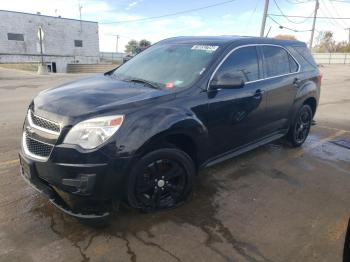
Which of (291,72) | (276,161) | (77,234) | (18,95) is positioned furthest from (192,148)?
(18,95)

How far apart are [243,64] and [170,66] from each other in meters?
0.96

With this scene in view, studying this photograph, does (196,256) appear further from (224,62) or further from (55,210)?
(224,62)

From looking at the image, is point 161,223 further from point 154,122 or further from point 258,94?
point 258,94

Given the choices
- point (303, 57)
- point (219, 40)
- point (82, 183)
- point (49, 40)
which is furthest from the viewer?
point (49, 40)

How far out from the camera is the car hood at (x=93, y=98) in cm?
319

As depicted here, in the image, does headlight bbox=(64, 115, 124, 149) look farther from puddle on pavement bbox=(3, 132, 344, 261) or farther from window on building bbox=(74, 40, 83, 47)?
window on building bbox=(74, 40, 83, 47)

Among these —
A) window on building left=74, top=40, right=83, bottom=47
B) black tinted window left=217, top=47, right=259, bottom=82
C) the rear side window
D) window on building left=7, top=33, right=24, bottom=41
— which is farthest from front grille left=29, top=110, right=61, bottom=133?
window on building left=74, top=40, right=83, bottom=47

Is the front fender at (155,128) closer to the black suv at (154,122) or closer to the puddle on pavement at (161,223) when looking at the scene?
the black suv at (154,122)

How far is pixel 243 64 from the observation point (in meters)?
4.48

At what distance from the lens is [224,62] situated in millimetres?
4164

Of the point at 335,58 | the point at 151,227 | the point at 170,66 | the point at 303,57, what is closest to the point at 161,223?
the point at 151,227

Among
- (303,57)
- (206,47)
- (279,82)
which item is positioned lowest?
(279,82)

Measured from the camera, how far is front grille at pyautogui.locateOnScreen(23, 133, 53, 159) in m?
3.13

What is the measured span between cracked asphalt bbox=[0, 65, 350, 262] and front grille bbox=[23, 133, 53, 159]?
72 cm
